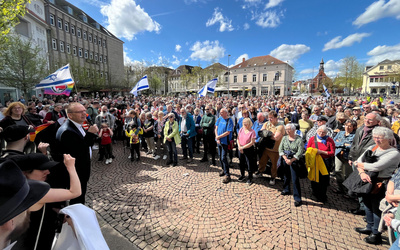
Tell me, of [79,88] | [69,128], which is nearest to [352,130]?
[69,128]

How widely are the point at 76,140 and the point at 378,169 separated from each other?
16.5ft

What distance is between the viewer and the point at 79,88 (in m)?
28.9

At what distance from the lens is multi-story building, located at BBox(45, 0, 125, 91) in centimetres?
2930

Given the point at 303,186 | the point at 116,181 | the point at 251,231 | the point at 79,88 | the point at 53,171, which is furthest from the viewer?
the point at 79,88

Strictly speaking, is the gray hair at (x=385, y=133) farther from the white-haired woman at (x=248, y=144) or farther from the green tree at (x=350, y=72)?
the green tree at (x=350, y=72)

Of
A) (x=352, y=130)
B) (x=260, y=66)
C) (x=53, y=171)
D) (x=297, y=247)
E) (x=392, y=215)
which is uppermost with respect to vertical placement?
(x=260, y=66)

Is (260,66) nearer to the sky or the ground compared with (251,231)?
nearer to the sky

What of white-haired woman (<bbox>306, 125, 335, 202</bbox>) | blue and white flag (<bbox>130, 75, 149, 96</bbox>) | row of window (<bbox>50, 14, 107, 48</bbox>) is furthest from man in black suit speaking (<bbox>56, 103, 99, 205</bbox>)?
row of window (<bbox>50, 14, 107, 48</bbox>)

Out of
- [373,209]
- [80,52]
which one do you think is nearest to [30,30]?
[80,52]

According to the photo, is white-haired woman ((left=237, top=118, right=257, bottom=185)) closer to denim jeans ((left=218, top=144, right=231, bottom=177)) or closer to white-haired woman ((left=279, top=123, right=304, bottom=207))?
denim jeans ((left=218, top=144, right=231, bottom=177))

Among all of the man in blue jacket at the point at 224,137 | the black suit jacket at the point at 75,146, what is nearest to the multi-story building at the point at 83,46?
the man in blue jacket at the point at 224,137

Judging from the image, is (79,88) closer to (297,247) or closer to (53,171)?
(53,171)

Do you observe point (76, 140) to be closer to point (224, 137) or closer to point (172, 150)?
point (224, 137)

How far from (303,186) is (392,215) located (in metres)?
2.91
